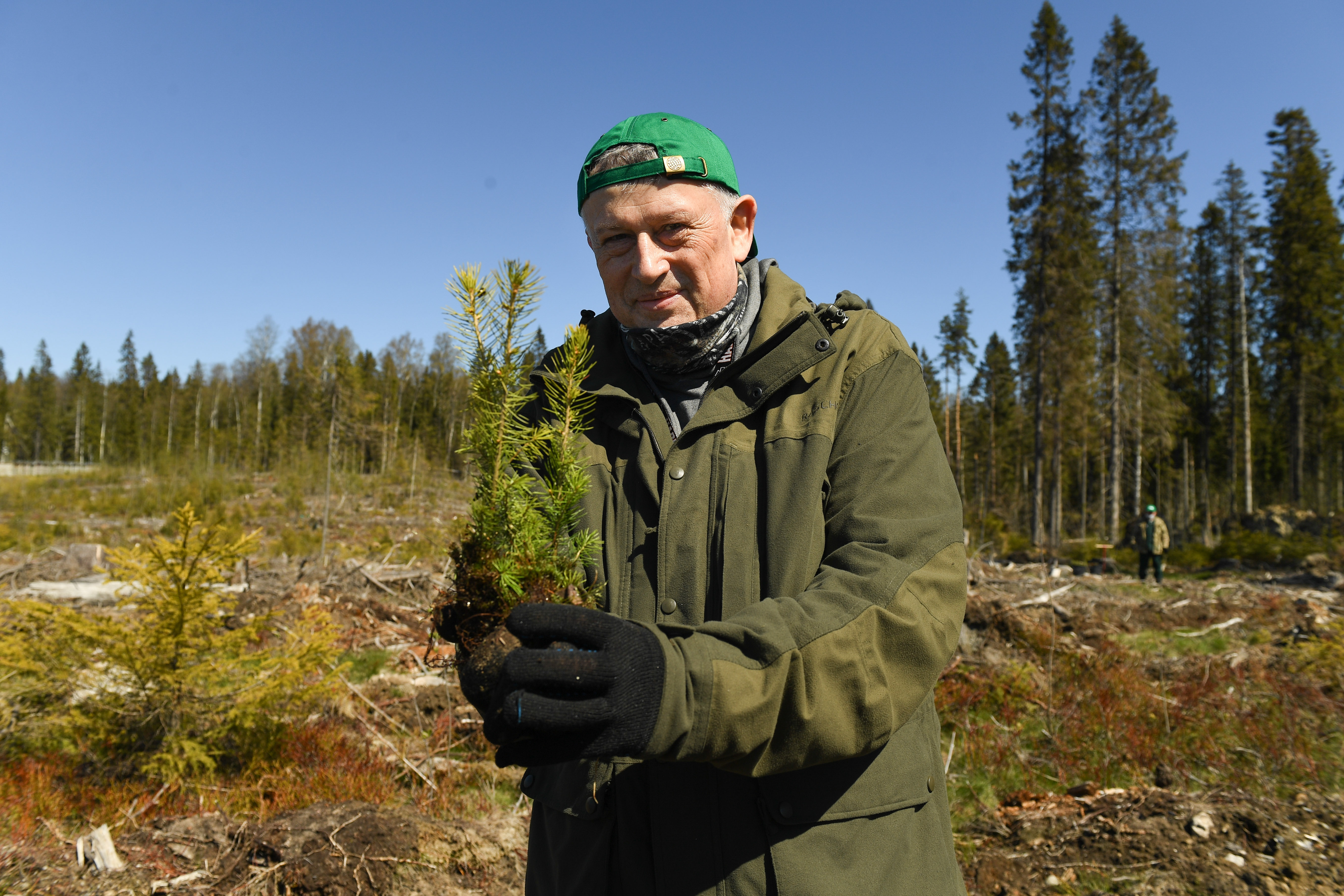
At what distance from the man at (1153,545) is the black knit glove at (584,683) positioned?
17703mm

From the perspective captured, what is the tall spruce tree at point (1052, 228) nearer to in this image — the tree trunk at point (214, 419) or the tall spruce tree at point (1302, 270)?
the tall spruce tree at point (1302, 270)

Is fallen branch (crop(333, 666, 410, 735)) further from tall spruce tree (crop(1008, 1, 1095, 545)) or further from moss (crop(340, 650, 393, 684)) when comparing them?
tall spruce tree (crop(1008, 1, 1095, 545))

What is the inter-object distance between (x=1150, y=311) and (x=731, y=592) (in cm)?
2928

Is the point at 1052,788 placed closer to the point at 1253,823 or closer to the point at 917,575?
the point at 1253,823

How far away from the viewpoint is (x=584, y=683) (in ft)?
3.36

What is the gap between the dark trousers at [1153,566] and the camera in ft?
52.0

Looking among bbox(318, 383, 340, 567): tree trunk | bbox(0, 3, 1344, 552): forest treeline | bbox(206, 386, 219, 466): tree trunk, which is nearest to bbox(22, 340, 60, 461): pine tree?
bbox(206, 386, 219, 466): tree trunk

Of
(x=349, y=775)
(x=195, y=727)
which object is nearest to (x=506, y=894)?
(x=349, y=775)

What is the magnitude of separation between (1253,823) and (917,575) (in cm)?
420

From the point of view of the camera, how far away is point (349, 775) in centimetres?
478

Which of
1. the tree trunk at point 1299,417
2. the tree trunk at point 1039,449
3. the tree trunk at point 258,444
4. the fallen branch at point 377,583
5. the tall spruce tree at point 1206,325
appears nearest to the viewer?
the fallen branch at point 377,583

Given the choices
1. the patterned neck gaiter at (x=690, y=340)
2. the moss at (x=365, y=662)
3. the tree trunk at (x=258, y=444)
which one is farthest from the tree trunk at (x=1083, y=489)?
the tree trunk at (x=258, y=444)

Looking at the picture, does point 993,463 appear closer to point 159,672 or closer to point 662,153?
point 159,672

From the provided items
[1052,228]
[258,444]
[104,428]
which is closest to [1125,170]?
[1052,228]
